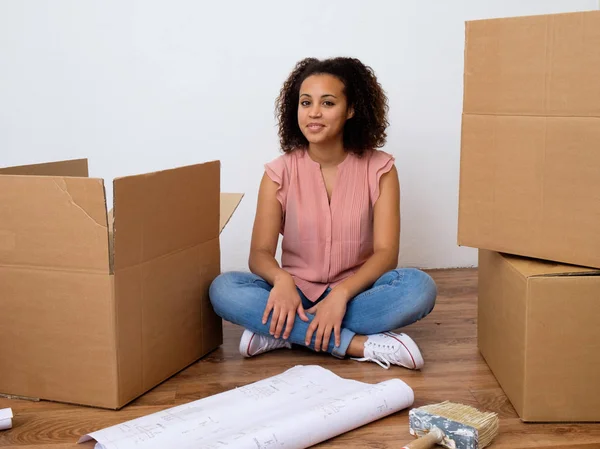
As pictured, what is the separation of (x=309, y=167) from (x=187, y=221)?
35 centimetres

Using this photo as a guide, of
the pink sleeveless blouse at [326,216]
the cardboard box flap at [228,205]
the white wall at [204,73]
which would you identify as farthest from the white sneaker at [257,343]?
the white wall at [204,73]

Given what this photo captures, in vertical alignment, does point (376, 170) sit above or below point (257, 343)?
above

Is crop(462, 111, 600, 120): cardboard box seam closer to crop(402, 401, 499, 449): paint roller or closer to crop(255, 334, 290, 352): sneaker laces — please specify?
crop(402, 401, 499, 449): paint roller

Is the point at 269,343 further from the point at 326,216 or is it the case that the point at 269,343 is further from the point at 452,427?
the point at 452,427

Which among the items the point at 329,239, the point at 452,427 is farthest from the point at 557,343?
the point at 329,239

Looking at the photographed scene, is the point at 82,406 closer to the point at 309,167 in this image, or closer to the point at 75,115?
the point at 309,167

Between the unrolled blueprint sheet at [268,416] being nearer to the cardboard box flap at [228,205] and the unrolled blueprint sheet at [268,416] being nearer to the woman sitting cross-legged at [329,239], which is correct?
the woman sitting cross-legged at [329,239]

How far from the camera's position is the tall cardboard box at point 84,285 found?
1267 millimetres

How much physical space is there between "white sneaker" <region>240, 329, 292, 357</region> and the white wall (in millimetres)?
788

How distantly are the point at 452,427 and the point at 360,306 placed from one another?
18.2 inches

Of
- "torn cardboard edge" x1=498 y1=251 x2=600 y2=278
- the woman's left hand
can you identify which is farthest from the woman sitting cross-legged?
"torn cardboard edge" x1=498 y1=251 x2=600 y2=278

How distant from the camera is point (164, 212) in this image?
140 cm

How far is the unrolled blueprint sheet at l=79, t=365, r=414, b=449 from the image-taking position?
112 centimetres

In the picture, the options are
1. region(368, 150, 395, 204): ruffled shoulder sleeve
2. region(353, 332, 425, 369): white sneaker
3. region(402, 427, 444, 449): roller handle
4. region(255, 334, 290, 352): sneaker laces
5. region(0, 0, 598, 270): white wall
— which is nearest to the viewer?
region(402, 427, 444, 449): roller handle
